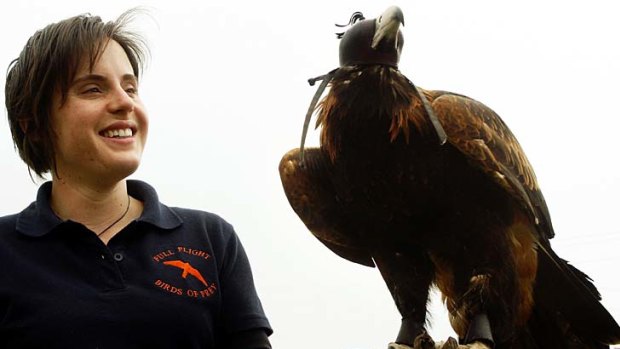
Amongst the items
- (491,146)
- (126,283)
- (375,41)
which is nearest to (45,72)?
(126,283)

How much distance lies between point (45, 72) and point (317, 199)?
1387 mm

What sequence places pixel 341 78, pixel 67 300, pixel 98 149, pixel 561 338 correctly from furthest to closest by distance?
pixel 561 338 → pixel 341 78 → pixel 98 149 → pixel 67 300

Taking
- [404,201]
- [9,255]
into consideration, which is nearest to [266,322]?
[9,255]

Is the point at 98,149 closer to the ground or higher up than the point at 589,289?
higher up

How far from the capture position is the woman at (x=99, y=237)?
1.15m

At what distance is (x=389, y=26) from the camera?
2.08 m

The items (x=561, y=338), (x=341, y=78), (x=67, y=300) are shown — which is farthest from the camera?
(x=561, y=338)

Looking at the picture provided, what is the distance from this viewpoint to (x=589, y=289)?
240 cm

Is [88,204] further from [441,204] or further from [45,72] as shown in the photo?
[441,204]

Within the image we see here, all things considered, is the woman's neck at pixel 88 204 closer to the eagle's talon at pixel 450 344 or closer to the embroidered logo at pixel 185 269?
the embroidered logo at pixel 185 269

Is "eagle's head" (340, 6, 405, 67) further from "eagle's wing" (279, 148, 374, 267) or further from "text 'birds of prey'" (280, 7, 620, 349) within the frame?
"eagle's wing" (279, 148, 374, 267)

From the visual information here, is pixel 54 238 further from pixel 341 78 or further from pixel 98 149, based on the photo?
pixel 341 78

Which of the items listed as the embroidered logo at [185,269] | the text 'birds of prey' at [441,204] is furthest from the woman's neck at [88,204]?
the text 'birds of prey' at [441,204]

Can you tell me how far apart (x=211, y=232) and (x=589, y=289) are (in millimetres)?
1550
